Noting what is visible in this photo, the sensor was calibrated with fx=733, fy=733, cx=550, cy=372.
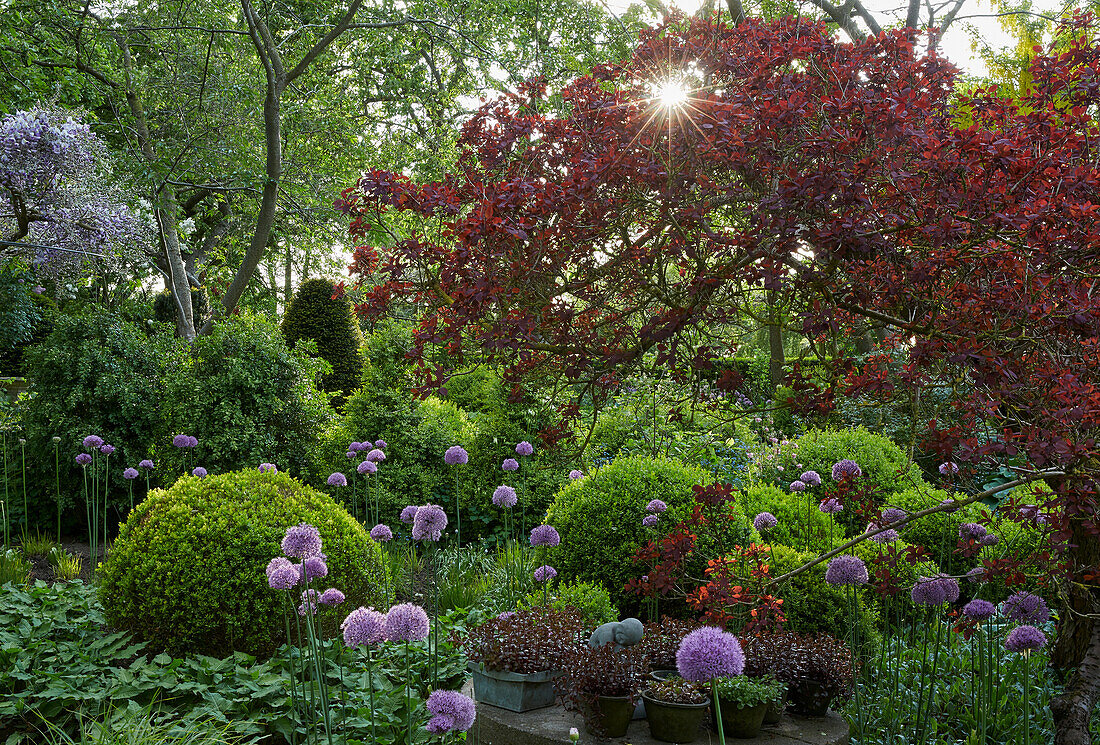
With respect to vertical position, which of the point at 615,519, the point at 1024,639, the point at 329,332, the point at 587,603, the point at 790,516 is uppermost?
the point at 329,332

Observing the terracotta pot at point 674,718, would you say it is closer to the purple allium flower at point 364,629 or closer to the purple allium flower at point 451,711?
the purple allium flower at point 451,711

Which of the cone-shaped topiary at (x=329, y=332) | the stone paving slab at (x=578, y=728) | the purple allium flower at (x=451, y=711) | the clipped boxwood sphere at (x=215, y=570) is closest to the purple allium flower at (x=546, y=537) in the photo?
the stone paving slab at (x=578, y=728)

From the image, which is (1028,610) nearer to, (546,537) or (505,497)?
(546,537)

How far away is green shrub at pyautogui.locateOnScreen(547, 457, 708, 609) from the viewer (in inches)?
173

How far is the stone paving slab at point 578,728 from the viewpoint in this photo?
9.15 ft

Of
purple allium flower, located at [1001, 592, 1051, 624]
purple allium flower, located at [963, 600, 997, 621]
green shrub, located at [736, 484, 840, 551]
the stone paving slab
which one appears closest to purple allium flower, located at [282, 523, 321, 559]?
the stone paving slab

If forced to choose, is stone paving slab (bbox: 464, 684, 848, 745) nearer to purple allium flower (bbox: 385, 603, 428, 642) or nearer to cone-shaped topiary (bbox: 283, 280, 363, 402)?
purple allium flower (bbox: 385, 603, 428, 642)

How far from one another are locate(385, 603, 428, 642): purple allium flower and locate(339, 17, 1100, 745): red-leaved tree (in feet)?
2.27

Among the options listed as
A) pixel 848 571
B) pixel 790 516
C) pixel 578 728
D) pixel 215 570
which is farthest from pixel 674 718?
pixel 790 516

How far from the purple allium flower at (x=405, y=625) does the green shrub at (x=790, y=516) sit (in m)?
3.39

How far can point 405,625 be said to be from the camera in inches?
80.8

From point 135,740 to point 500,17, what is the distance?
976cm

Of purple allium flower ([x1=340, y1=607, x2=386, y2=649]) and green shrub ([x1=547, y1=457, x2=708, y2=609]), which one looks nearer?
purple allium flower ([x1=340, y1=607, x2=386, y2=649])

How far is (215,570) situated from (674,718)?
2495 millimetres
